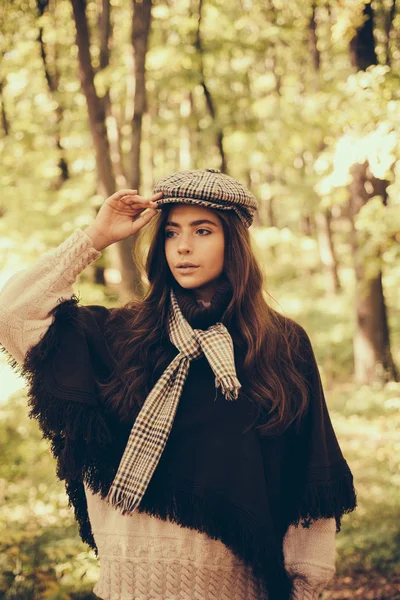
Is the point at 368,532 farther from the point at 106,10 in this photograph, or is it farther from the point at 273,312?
the point at 106,10

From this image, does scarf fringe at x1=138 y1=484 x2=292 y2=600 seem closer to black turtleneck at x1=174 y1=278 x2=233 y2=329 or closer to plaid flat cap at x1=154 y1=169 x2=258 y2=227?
black turtleneck at x1=174 y1=278 x2=233 y2=329

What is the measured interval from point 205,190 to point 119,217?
1.35 ft

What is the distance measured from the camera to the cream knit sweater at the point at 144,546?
7.26 feet

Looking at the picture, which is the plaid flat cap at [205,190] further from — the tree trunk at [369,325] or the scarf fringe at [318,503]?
the tree trunk at [369,325]

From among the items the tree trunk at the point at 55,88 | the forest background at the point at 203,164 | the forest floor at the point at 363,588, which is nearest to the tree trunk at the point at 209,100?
the forest background at the point at 203,164

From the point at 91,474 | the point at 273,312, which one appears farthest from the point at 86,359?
the point at 273,312

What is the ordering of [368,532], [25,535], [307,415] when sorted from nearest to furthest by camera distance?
[307,415] → [25,535] → [368,532]

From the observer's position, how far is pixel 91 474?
2.32 metres

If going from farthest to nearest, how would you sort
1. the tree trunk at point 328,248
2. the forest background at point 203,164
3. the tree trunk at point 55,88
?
the tree trunk at point 328,248 → the tree trunk at point 55,88 → the forest background at point 203,164

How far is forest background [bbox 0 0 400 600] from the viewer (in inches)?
173

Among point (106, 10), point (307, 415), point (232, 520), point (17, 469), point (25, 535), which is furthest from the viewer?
point (106, 10)

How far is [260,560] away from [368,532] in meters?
3.39

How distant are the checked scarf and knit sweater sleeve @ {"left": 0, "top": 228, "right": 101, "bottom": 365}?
1.62ft

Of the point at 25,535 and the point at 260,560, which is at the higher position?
the point at 260,560
